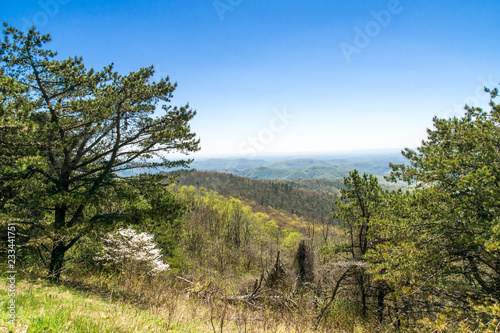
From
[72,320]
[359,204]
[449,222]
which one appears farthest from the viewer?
[359,204]

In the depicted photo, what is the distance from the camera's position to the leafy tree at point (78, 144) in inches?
292

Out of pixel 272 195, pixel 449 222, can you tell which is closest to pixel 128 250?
pixel 449 222

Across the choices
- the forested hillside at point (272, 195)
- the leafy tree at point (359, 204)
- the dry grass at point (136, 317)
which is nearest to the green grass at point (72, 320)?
the dry grass at point (136, 317)

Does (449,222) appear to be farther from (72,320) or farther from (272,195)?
(272,195)

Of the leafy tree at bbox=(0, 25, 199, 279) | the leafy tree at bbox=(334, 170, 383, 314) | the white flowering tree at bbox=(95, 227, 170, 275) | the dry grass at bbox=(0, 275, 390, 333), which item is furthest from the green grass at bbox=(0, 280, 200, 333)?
the leafy tree at bbox=(334, 170, 383, 314)

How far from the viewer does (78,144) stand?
840 centimetres

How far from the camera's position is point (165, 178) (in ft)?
32.8

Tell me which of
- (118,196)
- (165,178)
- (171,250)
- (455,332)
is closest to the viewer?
(455,332)

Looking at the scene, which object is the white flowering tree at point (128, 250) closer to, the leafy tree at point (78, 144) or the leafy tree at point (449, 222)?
the leafy tree at point (78, 144)

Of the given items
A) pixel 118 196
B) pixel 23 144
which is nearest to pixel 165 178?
A: pixel 118 196

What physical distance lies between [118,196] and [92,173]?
5.30 ft

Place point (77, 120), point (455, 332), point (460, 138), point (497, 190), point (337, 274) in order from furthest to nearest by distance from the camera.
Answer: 1. point (337, 274)
2. point (77, 120)
3. point (460, 138)
4. point (497, 190)
5. point (455, 332)

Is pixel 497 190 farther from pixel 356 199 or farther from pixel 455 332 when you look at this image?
pixel 356 199

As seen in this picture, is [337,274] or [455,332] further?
[337,274]
